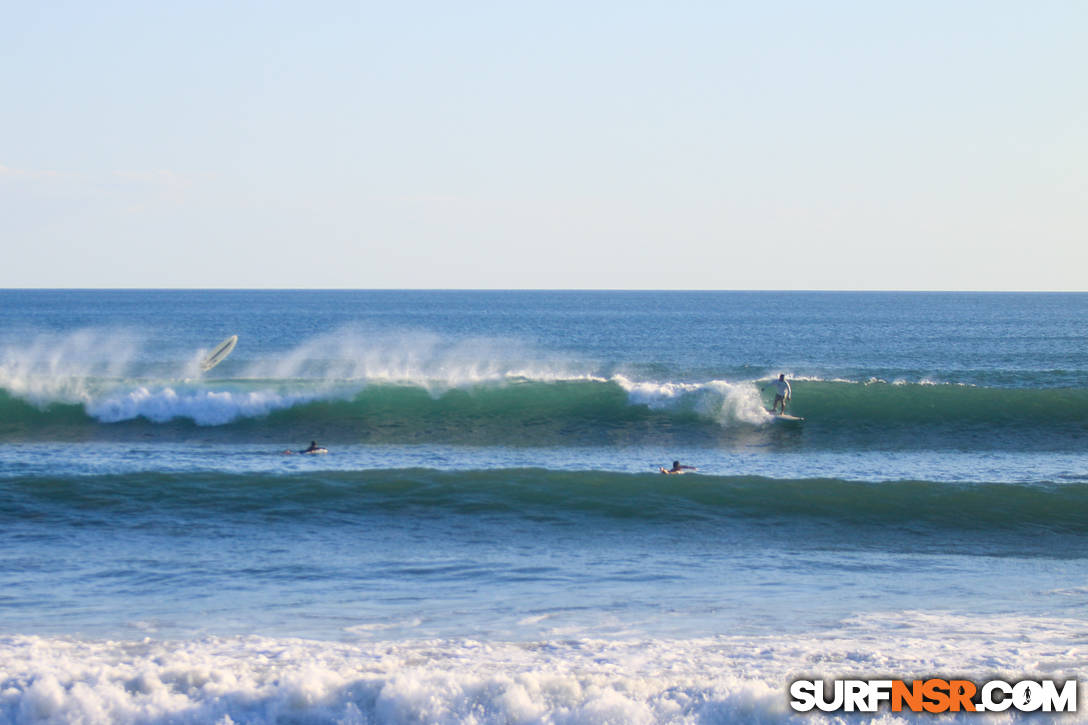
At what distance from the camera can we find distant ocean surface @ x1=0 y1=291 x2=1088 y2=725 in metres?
7.59

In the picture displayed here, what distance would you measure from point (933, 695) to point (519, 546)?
6.14 m

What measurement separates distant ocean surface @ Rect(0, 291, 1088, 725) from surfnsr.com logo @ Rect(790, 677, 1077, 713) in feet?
0.55

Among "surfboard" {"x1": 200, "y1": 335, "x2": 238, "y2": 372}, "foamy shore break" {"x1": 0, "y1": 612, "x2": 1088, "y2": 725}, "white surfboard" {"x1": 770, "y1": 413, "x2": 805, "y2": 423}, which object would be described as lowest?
"foamy shore break" {"x1": 0, "y1": 612, "x2": 1088, "y2": 725}

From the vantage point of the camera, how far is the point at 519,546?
12539mm

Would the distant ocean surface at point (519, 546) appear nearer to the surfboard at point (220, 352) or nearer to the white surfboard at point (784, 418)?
the white surfboard at point (784, 418)

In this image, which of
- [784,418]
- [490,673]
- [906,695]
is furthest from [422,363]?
[906,695]

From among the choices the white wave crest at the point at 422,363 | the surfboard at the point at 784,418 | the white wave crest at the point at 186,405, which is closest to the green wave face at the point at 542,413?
the white wave crest at the point at 186,405

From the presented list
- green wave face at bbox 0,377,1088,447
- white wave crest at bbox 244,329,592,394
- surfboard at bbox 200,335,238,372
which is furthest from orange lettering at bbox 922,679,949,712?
surfboard at bbox 200,335,238,372

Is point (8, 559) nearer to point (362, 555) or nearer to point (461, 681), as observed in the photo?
point (362, 555)

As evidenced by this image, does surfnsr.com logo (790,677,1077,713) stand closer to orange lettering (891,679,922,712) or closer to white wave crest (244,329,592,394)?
orange lettering (891,679,922,712)

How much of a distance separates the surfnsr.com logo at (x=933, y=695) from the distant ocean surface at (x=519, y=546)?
167 mm

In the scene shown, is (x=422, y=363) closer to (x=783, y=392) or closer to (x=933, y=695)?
(x=783, y=392)

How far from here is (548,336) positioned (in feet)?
232

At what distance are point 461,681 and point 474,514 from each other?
663 centimetres
